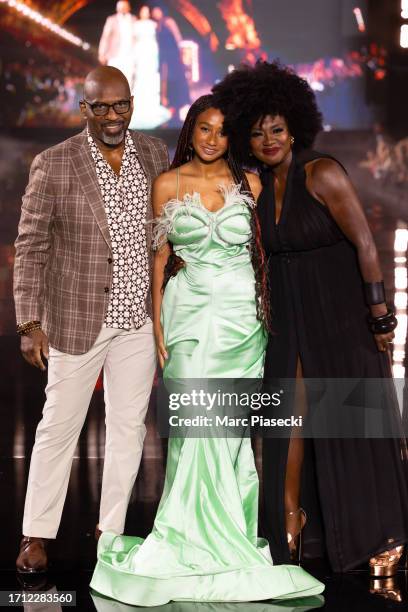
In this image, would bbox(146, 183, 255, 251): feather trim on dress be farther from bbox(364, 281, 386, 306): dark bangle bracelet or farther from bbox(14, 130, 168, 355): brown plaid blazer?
bbox(364, 281, 386, 306): dark bangle bracelet

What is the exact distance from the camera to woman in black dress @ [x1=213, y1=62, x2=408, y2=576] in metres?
4.10

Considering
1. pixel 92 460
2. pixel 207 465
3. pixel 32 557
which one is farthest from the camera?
pixel 92 460

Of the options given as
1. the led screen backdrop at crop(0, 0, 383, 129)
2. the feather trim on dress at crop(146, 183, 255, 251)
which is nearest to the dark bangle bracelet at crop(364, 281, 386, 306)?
the feather trim on dress at crop(146, 183, 255, 251)

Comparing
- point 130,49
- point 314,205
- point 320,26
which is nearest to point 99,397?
point 130,49

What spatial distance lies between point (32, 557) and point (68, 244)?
1.27 meters

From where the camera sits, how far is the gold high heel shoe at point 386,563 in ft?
13.3

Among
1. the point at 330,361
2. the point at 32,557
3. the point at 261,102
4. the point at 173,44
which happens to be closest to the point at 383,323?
the point at 330,361

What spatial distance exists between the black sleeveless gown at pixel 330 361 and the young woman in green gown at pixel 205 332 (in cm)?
13

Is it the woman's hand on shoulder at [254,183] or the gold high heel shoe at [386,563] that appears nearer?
the gold high heel shoe at [386,563]

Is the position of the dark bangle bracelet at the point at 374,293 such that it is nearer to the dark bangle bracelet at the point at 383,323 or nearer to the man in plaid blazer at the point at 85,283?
the dark bangle bracelet at the point at 383,323

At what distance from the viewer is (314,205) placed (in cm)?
409

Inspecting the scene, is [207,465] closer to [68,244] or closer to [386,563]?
[386,563]

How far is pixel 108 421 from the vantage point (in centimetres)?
437

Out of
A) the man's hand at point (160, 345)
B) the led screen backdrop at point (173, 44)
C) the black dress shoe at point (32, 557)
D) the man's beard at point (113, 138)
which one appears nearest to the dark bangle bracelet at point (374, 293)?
the man's hand at point (160, 345)
